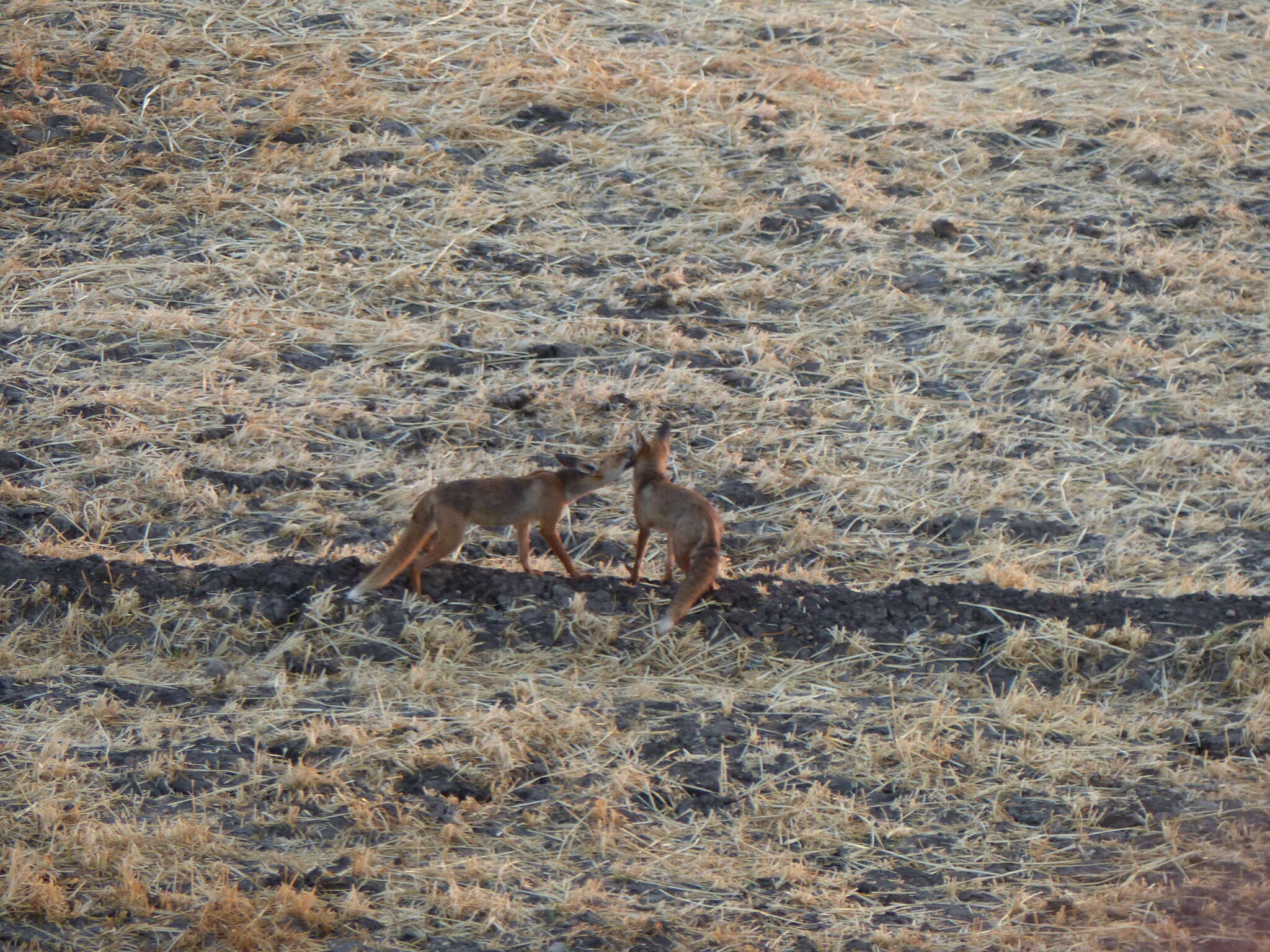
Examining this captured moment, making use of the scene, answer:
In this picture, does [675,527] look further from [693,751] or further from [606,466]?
[693,751]

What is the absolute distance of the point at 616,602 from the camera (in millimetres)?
6676

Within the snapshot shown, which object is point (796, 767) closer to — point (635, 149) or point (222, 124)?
point (635, 149)

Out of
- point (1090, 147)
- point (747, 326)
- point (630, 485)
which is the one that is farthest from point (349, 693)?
point (1090, 147)

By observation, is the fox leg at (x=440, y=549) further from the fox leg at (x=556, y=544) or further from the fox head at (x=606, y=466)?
the fox head at (x=606, y=466)

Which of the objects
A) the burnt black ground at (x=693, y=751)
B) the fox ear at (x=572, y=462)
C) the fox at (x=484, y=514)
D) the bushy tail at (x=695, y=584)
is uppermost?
the fox ear at (x=572, y=462)

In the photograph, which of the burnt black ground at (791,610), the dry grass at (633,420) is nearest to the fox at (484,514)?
the burnt black ground at (791,610)

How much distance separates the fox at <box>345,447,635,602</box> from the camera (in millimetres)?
6559

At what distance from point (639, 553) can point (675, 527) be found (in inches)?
11.1

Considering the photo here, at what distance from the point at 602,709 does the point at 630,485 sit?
235 centimetres

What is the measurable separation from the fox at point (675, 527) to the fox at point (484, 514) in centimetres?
27

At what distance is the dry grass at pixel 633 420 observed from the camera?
4.98 m

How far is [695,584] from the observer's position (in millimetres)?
6520

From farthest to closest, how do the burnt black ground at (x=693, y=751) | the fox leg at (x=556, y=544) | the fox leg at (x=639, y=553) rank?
1. the fox leg at (x=639, y=553)
2. the fox leg at (x=556, y=544)
3. the burnt black ground at (x=693, y=751)

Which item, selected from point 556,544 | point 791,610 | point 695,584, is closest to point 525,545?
point 556,544
